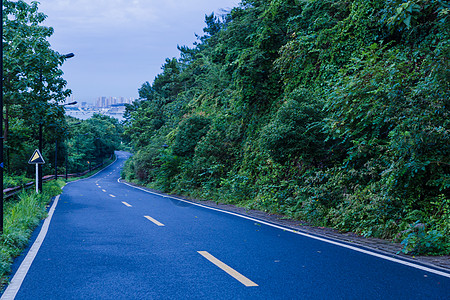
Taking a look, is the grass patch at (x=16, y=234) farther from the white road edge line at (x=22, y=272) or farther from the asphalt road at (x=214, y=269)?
the asphalt road at (x=214, y=269)

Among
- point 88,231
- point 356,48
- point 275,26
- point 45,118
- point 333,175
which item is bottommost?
point 88,231

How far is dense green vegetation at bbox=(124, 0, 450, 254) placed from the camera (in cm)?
747

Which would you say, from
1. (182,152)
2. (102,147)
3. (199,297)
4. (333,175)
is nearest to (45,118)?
(182,152)

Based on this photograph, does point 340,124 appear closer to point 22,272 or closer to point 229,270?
point 229,270

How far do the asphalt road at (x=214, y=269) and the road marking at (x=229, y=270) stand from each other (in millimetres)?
13

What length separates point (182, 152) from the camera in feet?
83.7

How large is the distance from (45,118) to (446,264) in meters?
18.3

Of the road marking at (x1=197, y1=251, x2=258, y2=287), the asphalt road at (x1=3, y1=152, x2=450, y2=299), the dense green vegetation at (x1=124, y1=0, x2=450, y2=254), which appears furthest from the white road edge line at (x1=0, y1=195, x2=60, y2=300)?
the dense green vegetation at (x1=124, y1=0, x2=450, y2=254)

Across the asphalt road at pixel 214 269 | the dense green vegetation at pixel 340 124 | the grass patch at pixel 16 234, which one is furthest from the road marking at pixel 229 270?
the dense green vegetation at pixel 340 124

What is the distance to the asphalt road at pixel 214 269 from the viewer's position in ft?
14.5

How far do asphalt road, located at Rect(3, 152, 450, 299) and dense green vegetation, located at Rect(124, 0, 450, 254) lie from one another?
5.27 feet

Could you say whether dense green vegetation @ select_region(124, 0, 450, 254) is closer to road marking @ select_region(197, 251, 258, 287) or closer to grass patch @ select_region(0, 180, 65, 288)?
road marking @ select_region(197, 251, 258, 287)

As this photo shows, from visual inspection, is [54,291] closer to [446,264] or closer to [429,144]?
[446,264]

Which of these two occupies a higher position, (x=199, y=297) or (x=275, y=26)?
(x=275, y=26)
